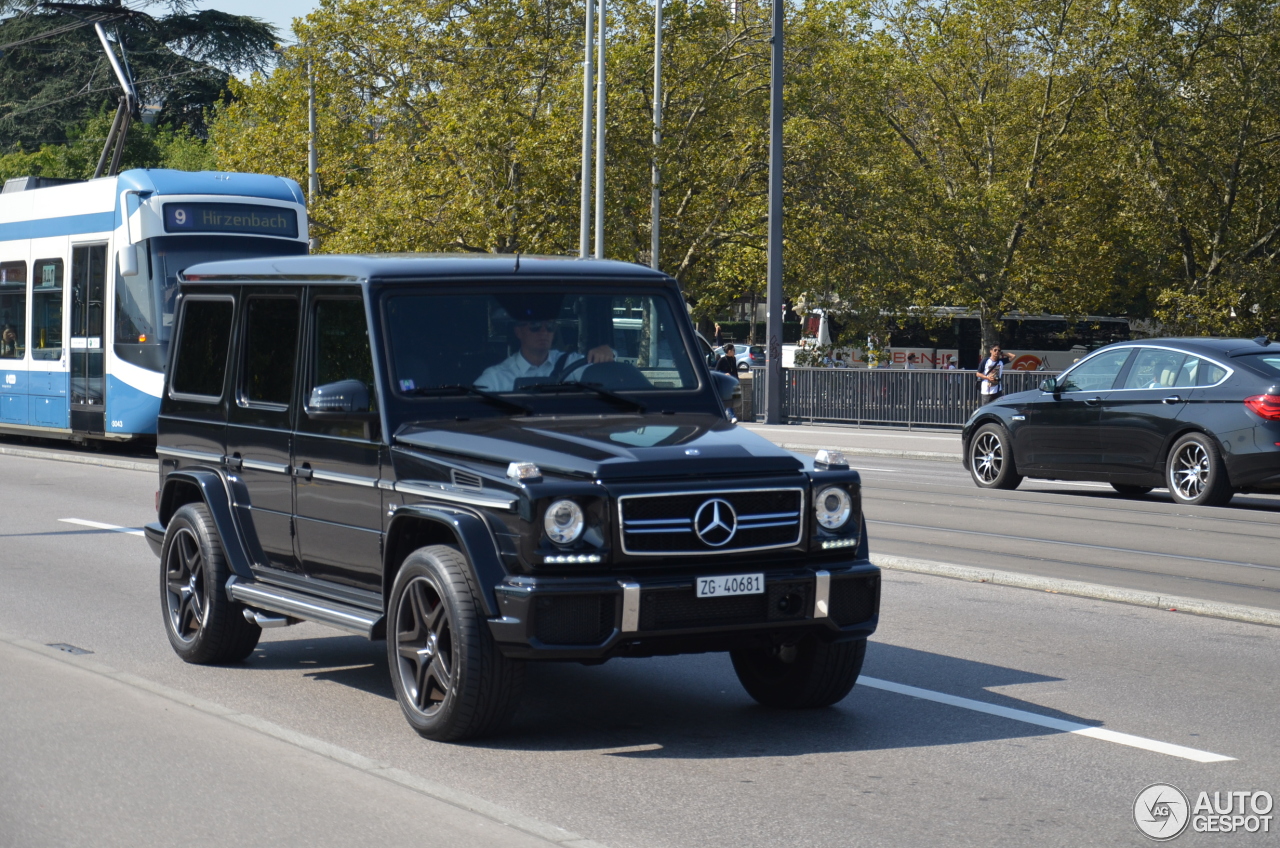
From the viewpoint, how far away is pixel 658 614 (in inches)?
227

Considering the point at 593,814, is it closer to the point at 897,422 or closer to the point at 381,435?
the point at 381,435

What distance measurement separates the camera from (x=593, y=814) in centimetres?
516

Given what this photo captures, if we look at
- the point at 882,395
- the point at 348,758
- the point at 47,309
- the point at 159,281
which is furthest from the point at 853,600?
the point at 882,395

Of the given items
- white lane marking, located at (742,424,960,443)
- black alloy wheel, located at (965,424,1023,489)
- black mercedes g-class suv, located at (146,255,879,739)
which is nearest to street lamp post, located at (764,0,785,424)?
white lane marking, located at (742,424,960,443)

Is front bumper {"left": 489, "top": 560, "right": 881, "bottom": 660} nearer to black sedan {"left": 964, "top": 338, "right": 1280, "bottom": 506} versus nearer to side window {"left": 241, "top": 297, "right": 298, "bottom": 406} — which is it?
side window {"left": 241, "top": 297, "right": 298, "bottom": 406}

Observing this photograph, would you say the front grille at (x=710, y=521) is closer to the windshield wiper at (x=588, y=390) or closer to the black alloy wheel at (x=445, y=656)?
the black alloy wheel at (x=445, y=656)

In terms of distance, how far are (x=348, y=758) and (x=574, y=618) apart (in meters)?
0.98

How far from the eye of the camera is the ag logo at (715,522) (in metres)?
5.86

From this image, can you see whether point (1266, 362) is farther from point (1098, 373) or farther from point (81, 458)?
point (81, 458)

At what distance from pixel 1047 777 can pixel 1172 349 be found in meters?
11.4

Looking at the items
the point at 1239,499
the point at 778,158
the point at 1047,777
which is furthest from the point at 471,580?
the point at 778,158

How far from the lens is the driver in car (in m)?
6.81

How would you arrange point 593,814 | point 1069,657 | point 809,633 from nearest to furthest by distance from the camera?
point 593,814 → point 809,633 → point 1069,657

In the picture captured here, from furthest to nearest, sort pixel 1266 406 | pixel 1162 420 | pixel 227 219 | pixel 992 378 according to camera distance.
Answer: pixel 992 378, pixel 227 219, pixel 1162 420, pixel 1266 406
